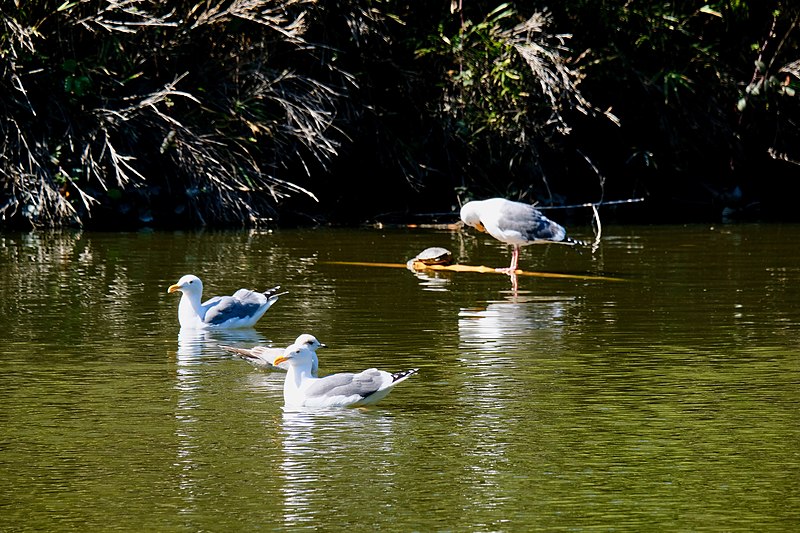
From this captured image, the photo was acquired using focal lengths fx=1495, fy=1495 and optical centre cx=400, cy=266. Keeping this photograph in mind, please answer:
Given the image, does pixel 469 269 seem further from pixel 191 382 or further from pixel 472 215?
pixel 191 382

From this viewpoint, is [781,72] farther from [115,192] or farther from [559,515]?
[559,515]

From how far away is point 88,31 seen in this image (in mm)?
18781

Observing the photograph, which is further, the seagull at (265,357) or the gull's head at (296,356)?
the seagull at (265,357)

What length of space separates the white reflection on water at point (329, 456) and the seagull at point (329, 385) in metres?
0.07

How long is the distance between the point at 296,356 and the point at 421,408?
711 millimetres

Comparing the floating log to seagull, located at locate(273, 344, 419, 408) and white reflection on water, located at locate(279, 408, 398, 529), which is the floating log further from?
white reflection on water, located at locate(279, 408, 398, 529)

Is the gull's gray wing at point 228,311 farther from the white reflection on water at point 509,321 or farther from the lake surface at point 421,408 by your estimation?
the white reflection on water at point 509,321

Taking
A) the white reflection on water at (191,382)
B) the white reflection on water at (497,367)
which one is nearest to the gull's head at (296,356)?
the white reflection on water at (191,382)

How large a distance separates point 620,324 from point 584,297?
1.56m

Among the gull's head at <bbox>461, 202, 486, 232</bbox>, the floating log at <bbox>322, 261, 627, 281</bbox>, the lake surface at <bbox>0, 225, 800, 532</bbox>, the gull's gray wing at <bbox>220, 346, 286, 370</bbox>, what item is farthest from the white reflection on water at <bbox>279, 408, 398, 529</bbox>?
the gull's head at <bbox>461, 202, 486, 232</bbox>

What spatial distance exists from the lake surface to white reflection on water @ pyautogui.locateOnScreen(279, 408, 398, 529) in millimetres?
18

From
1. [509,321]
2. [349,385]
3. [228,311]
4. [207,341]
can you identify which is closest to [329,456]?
[349,385]

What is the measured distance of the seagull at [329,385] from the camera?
770cm

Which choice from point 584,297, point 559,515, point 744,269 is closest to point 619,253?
point 744,269
